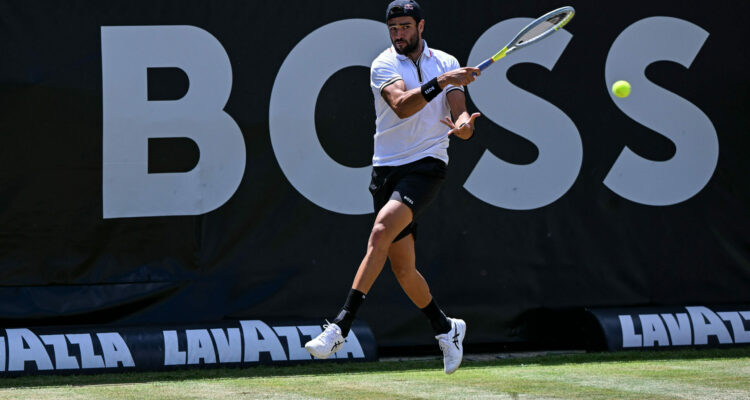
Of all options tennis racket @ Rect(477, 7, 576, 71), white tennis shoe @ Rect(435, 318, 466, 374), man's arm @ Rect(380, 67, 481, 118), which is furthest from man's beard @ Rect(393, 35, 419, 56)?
white tennis shoe @ Rect(435, 318, 466, 374)

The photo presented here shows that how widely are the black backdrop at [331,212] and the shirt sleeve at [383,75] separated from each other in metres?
1.81

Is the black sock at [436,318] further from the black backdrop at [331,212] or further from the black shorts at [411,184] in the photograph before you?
the black backdrop at [331,212]

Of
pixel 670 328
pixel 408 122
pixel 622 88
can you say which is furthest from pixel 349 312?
pixel 670 328

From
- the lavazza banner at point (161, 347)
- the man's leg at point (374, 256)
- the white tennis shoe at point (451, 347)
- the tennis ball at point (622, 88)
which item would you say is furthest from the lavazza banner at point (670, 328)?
the man's leg at point (374, 256)

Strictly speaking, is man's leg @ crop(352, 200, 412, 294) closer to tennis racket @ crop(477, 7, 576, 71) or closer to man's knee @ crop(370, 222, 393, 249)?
man's knee @ crop(370, 222, 393, 249)

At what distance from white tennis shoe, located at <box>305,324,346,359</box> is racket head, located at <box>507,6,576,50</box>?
1.57 m

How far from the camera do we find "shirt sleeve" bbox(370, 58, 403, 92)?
515cm

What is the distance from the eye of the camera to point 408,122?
5.26 metres

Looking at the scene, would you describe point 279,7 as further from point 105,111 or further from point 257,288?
point 257,288

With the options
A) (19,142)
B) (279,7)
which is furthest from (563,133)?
(19,142)

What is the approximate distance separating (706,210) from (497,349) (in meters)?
Result: 1.73

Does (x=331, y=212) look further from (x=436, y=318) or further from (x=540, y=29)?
(x=540, y=29)

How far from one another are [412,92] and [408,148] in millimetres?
367

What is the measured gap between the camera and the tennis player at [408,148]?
497 cm
